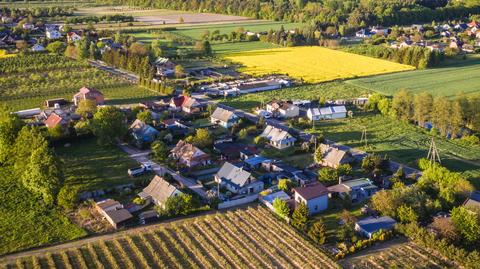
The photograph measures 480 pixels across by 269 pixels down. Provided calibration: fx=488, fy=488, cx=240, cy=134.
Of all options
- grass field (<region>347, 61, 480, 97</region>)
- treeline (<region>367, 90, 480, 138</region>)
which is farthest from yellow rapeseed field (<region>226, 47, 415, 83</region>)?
treeline (<region>367, 90, 480, 138</region>)

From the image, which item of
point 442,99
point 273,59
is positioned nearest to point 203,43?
point 273,59

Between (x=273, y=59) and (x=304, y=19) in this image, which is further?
(x=304, y=19)

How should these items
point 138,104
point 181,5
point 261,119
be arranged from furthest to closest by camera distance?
point 181,5
point 138,104
point 261,119

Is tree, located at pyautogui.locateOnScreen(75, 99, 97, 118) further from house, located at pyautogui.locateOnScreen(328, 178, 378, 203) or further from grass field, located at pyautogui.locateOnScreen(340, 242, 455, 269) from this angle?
grass field, located at pyautogui.locateOnScreen(340, 242, 455, 269)

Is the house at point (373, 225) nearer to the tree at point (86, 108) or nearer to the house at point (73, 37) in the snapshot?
the tree at point (86, 108)

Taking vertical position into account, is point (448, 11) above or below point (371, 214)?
above

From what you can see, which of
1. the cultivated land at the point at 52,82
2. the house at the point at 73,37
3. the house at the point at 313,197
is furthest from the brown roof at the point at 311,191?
the house at the point at 73,37

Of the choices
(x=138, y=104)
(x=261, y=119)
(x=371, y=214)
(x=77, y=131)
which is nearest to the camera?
(x=371, y=214)

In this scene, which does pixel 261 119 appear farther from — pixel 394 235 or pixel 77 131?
pixel 394 235
